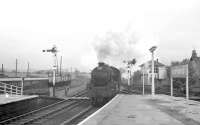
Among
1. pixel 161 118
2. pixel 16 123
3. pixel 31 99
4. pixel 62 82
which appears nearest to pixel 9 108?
pixel 16 123

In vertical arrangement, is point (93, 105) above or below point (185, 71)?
below

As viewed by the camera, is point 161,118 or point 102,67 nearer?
point 161,118

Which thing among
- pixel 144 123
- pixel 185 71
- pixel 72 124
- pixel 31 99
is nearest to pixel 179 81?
pixel 185 71

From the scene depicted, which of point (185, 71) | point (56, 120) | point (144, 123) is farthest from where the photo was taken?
point (185, 71)

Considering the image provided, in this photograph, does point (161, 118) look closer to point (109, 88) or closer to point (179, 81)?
point (109, 88)

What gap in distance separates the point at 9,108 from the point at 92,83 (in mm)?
7512

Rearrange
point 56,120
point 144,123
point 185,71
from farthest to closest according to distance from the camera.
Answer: point 185,71 < point 56,120 < point 144,123

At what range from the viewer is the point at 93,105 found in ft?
74.2

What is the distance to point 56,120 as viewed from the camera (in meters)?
16.4

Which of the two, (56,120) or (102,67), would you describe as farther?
(102,67)

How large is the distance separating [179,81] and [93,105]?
17.2 meters

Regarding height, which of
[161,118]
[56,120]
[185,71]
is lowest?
[56,120]

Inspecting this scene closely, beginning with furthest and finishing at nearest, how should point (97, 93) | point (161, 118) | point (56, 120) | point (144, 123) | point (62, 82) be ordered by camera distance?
point (62, 82)
point (97, 93)
point (56, 120)
point (161, 118)
point (144, 123)

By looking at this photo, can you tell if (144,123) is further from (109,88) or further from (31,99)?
(31,99)
